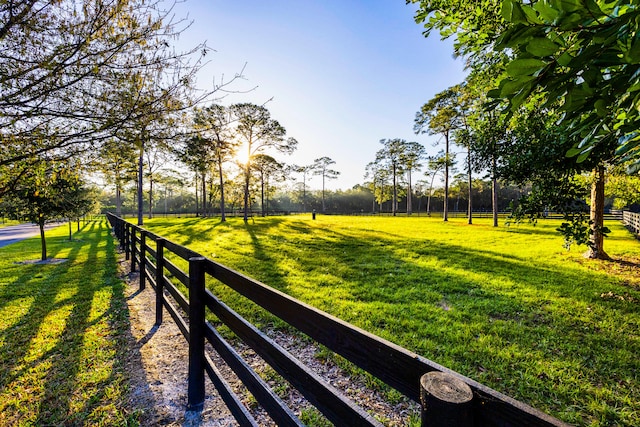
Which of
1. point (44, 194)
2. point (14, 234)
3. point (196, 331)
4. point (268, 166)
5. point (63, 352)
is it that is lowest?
point (14, 234)

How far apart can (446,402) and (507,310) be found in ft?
16.5

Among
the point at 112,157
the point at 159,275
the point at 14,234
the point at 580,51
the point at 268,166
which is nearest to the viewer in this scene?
the point at 580,51

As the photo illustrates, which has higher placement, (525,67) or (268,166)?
(268,166)

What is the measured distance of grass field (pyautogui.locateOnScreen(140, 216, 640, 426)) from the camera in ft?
9.43

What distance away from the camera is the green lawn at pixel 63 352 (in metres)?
2.61

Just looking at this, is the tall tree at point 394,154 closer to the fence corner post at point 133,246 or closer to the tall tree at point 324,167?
the tall tree at point 324,167

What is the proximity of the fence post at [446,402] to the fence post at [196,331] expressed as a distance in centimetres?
216

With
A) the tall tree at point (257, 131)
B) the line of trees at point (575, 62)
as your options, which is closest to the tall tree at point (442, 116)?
the tall tree at point (257, 131)

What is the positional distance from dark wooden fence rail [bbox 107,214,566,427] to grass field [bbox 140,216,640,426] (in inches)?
90.9

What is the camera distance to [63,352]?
141 inches

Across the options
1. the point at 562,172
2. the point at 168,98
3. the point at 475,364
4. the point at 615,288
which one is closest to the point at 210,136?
the point at 168,98

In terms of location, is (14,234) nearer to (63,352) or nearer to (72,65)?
(63,352)

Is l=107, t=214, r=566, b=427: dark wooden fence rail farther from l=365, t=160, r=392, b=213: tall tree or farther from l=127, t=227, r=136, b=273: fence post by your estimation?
l=365, t=160, r=392, b=213: tall tree

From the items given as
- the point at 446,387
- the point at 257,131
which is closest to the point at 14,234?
the point at 257,131
